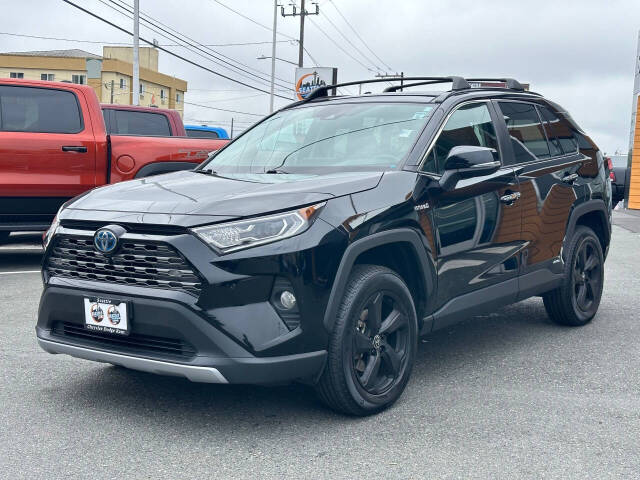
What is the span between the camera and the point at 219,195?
3863 millimetres

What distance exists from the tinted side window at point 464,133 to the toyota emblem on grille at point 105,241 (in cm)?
176

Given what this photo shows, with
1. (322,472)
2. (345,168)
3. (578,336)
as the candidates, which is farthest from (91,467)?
(578,336)

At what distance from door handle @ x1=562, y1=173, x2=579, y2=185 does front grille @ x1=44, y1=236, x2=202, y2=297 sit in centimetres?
326

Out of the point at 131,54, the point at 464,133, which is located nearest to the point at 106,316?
the point at 464,133

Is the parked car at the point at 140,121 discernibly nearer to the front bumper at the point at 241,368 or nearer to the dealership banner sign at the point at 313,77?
the front bumper at the point at 241,368

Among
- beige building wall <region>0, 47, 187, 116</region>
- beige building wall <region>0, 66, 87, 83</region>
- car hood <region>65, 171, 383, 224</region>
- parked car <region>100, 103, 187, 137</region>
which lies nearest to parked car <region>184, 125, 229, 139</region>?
parked car <region>100, 103, 187, 137</region>

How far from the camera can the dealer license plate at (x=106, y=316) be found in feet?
12.1

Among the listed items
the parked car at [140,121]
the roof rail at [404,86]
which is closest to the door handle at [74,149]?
the parked car at [140,121]

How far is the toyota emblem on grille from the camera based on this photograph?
3.70 metres

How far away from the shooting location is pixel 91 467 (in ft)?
11.2

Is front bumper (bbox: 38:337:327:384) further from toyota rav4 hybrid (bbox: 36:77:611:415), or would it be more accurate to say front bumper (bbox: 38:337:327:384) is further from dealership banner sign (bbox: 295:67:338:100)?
dealership banner sign (bbox: 295:67:338:100)

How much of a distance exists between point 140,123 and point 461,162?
7789 mm

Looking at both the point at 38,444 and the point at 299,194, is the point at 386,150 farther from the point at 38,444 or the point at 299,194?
the point at 38,444

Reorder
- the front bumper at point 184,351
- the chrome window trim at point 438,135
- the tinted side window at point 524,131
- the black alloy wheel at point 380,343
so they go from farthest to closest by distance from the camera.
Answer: the tinted side window at point 524,131 < the chrome window trim at point 438,135 < the black alloy wheel at point 380,343 < the front bumper at point 184,351
